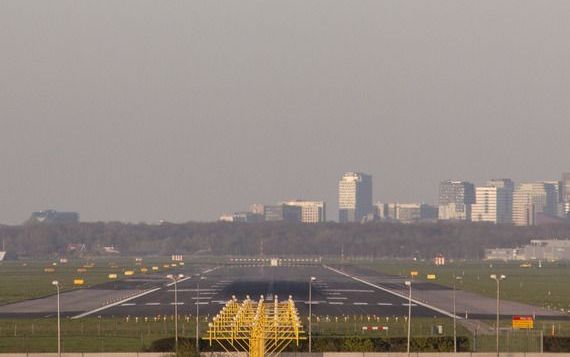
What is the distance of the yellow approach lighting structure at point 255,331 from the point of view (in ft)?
251

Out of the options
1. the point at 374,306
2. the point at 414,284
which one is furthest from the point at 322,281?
the point at 374,306

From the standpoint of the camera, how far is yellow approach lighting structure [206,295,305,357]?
251 ft

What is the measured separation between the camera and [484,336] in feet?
296

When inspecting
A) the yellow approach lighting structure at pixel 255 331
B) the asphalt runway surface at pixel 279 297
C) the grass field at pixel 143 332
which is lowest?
the grass field at pixel 143 332

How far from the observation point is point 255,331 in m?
76.1

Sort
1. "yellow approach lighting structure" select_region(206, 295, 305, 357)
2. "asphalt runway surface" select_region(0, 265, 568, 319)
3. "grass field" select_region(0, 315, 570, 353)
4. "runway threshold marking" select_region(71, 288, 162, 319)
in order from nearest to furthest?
1. "yellow approach lighting structure" select_region(206, 295, 305, 357)
2. "grass field" select_region(0, 315, 570, 353)
3. "runway threshold marking" select_region(71, 288, 162, 319)
4. "asphalt runway surface" select_region(0, 265, 568, 319)

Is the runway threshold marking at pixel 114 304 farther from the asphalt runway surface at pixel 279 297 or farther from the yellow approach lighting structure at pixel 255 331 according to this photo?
the yellow approach lighting structure at pixel 255 331

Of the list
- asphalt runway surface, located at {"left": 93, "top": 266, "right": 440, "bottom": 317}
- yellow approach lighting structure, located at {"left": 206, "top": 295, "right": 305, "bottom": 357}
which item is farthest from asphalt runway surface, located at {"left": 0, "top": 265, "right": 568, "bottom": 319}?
yellow approach lighting structure, located at {"left": 206, "top": 295, "right": 305, "bottom": 357}

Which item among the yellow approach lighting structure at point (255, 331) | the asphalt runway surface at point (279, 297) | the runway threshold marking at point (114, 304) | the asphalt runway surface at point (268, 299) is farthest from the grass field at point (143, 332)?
the asphalt runway surface at point (279, 297)

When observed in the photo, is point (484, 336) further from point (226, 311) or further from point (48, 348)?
point (48, 348)

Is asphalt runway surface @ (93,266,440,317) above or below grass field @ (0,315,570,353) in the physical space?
above

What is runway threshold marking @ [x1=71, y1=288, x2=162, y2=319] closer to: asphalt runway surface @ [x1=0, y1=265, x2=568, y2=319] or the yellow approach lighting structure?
asphalt runway surface @ [x1=0, y1=265, x2=568, y2=319]

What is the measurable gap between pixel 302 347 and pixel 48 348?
61.3 ft

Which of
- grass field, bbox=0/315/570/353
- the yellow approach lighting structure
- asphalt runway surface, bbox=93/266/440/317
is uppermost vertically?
the yellow approach lighting structure
